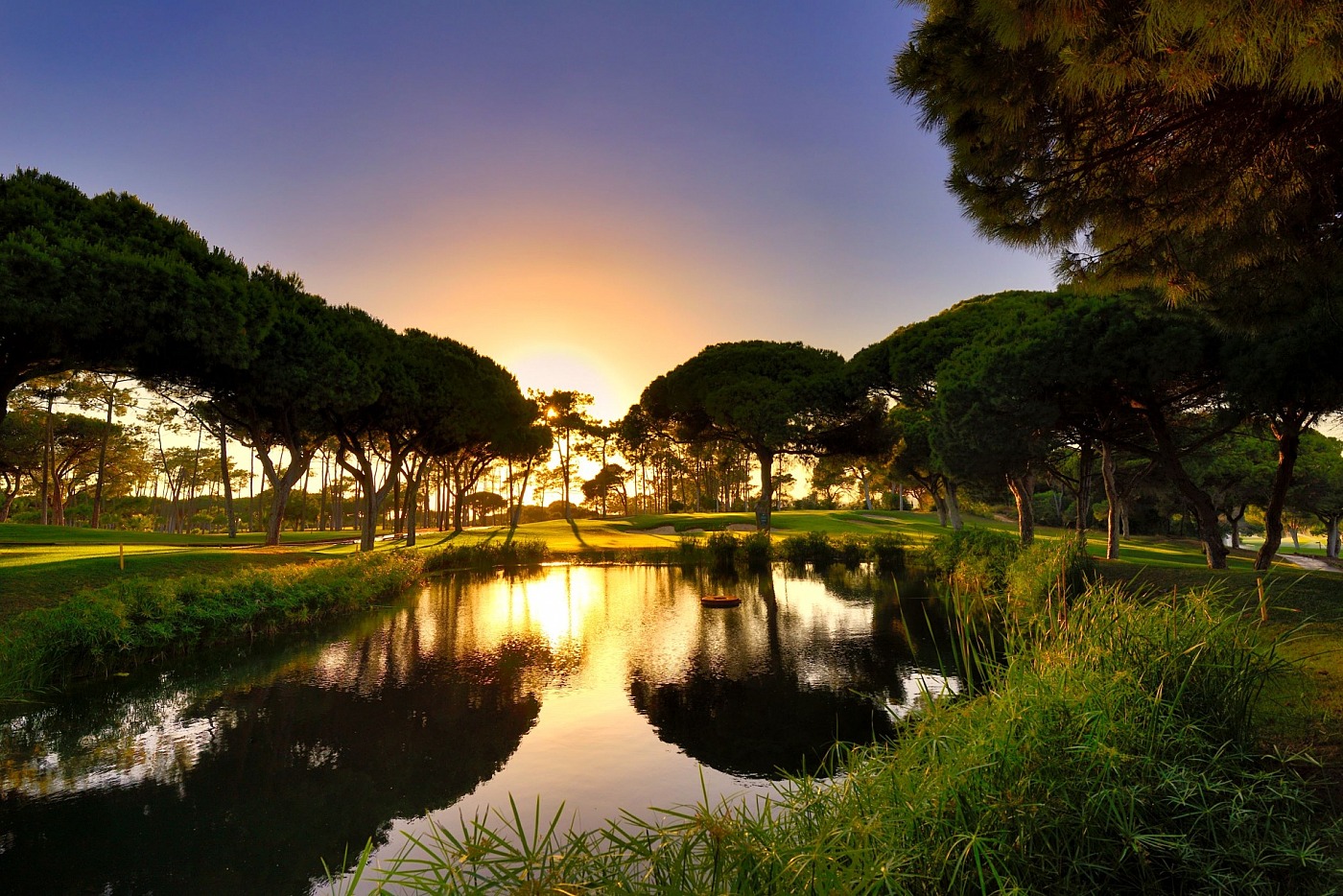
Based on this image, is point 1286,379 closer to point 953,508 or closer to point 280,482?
point 953,508

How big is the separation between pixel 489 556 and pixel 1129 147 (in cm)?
3243

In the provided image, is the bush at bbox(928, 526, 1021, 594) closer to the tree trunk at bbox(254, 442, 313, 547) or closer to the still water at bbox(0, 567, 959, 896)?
the still water at bbox(0, 567, 959, 896)

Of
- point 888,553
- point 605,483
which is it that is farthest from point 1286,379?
point 605,483

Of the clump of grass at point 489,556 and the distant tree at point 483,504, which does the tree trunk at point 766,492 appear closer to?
the clump of grass at point 489,556

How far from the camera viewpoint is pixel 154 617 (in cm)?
1318

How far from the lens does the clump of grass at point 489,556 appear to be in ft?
104

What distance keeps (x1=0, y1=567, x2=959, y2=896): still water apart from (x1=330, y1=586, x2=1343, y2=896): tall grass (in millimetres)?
907

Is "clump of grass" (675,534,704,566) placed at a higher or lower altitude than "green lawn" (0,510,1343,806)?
lower

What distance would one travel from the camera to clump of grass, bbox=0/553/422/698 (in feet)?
35.8

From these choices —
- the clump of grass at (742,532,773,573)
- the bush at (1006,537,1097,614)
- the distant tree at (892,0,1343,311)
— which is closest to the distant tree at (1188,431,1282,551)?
the clump of grass at (742,532,773,573)

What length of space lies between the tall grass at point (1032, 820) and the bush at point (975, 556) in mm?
12251

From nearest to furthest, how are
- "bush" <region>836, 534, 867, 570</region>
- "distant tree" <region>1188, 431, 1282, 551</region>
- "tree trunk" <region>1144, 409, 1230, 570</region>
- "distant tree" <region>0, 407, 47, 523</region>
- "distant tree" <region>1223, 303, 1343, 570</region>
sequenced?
1. "distant tree" <region>1223, 303, 1343, 570</region>
2. "tree trunk" <region>1144, 409, 1230, 570</region>
3. "bush" <region>836, 534, 867, 570</region>
4. "distant tree" <region>1188, 431, 1282, 551</region>
5. "distant tree" <region>0, 407, 47, 523</region>

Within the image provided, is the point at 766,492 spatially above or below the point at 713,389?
below

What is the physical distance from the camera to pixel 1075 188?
7.11m
